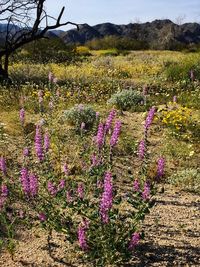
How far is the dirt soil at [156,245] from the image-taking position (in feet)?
16.2

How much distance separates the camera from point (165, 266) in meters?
4.86

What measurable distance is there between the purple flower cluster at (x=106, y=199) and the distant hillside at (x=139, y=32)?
6212 centimetres

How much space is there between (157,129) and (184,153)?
1644 mm

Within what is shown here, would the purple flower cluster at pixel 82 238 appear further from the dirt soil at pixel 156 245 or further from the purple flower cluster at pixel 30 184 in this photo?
the purple flower cluster at pixel 30 184

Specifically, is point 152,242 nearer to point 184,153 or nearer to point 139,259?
point 139,259

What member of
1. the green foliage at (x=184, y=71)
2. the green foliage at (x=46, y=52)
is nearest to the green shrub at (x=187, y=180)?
the green foliage at (x=184, y=71)

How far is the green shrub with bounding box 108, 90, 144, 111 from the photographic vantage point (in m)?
12.3

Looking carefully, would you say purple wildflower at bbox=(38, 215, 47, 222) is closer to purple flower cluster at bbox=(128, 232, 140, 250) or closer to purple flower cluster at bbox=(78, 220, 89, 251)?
purple flower cluster at bbox=(78, 220, 89, 251)

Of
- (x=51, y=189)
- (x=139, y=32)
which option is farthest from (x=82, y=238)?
(x=139, y=32)

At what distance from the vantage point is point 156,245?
5266mm

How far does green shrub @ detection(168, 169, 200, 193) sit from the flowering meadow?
0.02 m

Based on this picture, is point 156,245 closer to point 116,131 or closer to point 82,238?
point 82,238

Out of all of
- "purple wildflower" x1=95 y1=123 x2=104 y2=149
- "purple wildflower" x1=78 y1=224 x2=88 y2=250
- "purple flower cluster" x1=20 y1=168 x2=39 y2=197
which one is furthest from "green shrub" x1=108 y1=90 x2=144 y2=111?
"purple wildflower" x1=78 y1=224 x2=88 y2=250

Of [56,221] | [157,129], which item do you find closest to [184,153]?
[157,129]
